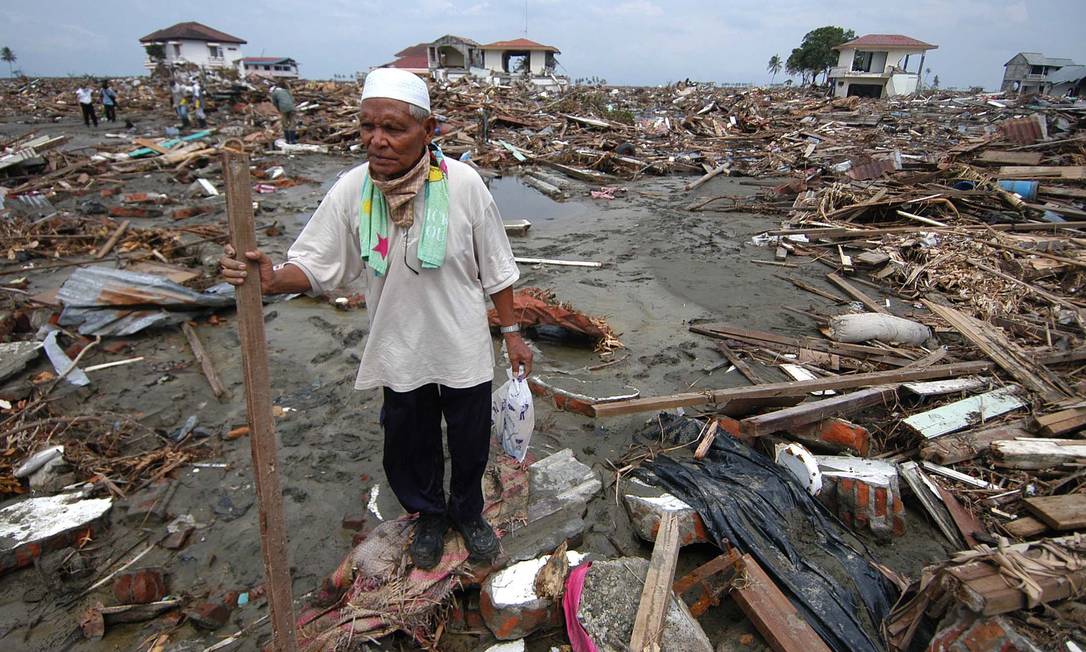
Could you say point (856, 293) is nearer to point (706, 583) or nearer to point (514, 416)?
point (706, 583)

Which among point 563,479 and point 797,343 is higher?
point 797,343

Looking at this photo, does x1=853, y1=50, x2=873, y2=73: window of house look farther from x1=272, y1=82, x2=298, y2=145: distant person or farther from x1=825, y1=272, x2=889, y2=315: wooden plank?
x1=825, y1=272, x2=889, y2=315: wooden plank

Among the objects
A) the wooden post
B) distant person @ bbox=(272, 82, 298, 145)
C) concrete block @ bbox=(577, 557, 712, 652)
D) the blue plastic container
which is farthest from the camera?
distant person @ bbox=(272, 82, 298, 145)

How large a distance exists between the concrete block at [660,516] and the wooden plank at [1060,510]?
1.83m

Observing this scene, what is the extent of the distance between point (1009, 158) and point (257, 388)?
592 inches

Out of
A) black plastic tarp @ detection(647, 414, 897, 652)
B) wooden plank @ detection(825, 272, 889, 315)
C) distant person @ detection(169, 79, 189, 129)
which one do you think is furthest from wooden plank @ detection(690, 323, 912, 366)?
distant person @ detection(169, 79, 189, 129)

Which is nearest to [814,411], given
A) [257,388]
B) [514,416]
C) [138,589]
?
[514,416]

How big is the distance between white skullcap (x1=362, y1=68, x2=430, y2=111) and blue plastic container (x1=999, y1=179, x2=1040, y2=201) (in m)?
11.5

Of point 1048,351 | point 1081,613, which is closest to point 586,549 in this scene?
point 1081,613

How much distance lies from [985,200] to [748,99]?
21.2m

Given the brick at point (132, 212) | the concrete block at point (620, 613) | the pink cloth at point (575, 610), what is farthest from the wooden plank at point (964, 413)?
the brick at point (132, 212)

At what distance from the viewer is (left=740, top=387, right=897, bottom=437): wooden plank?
3.46 metres

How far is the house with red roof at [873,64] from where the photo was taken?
3700 cm

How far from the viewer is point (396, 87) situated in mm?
1796
